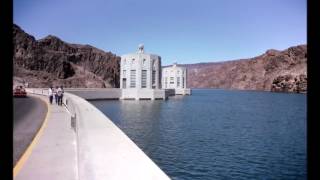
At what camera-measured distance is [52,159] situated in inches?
366

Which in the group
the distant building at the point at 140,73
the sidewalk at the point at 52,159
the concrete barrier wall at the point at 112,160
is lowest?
the sidewalk at the point at 52,159

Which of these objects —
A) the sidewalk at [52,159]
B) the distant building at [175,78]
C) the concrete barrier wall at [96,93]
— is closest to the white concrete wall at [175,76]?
the distant building at [175,78]

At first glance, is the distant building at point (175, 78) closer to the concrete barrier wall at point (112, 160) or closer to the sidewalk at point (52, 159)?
the sidewalk at point (52, 159)

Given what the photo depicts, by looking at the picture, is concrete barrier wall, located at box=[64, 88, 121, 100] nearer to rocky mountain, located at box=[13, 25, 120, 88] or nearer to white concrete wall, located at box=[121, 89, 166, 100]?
white concrete wall, located at box=[121, 89, 166, 100]

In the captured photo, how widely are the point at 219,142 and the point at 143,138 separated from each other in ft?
19.0

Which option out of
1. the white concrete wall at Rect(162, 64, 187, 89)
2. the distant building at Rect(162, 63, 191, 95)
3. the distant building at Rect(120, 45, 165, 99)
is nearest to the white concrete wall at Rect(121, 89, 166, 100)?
the distant building at Rect(120, 45, 165, 99)

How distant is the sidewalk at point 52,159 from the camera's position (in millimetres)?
7695

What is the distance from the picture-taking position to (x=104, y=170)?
546 cm

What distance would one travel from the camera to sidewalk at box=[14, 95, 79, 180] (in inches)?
303
